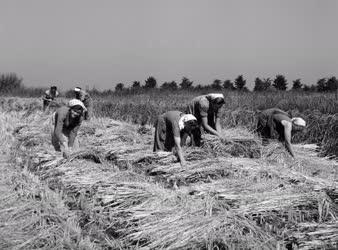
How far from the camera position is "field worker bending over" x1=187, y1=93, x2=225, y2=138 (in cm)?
727

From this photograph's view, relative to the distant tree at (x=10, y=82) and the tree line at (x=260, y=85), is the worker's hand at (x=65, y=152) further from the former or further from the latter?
the distant tree at (x=10, y=82)

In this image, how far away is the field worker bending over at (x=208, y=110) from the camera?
7266mm

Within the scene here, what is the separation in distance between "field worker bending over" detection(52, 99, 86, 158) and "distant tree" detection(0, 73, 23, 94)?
2486 cm

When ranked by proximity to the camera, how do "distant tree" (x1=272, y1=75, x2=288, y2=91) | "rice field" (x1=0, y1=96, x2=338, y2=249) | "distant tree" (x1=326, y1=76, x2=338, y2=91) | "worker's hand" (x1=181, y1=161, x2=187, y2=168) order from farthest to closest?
"distant tree" (x1=272, y1=75, x2=288, y2=91) → "distant tree" (x1=326, y1=76, x2=338, y2=91) → "worker's hand" (x1=181, y1=161, x2=187, y2=168) → "rice field" (x1=0, y1=96, x2=338, y2=249)

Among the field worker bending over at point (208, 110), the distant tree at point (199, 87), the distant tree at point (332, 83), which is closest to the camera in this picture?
the field worker bending over at point (208, 110)

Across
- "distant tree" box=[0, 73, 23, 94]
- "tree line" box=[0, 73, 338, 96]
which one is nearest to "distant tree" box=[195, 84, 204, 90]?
"tree line" box=[0, 73, 338, 96]

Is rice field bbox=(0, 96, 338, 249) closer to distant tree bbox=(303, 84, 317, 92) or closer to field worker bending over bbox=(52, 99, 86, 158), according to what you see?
field worker bending over bbox=(52, 99, 86, 158)

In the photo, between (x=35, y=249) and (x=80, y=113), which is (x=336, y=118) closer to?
(x=80, y=113)

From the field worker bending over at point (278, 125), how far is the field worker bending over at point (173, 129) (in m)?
1.00

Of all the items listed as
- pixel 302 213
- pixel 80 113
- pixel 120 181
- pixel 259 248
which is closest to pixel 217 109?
pixel 80 113

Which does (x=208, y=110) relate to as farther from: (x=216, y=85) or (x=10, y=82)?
(x=10, y=82)

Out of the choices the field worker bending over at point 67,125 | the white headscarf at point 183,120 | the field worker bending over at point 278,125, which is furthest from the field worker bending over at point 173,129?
the field worker bending over at point 67,125

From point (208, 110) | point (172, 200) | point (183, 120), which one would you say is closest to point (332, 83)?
point (208, 110)

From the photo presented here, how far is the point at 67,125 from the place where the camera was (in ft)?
23.9
